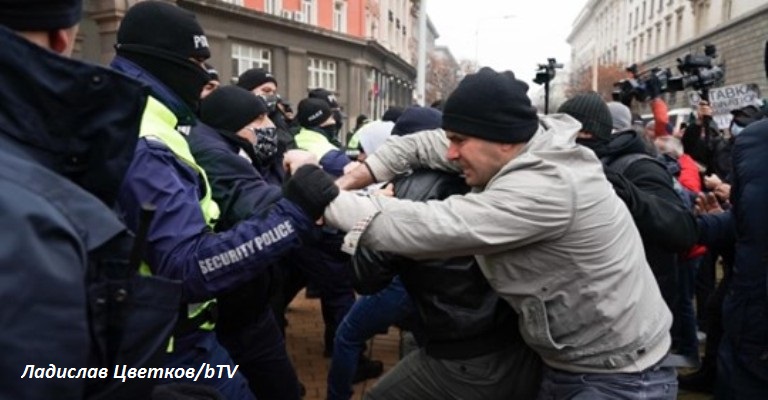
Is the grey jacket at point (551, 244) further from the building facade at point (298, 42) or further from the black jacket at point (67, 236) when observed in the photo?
the building facade at point (298, 42)

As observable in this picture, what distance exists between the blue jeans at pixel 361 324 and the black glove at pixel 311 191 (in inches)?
67.3

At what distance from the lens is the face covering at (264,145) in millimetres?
3354

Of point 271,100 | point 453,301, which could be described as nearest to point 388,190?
point 453,301

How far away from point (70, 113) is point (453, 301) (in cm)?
173

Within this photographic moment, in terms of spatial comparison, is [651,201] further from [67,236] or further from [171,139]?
[67,236]

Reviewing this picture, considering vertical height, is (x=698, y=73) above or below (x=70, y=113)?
above

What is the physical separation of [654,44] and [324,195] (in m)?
58.7

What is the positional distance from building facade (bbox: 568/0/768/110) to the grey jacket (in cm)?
1783

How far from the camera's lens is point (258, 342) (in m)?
3.03

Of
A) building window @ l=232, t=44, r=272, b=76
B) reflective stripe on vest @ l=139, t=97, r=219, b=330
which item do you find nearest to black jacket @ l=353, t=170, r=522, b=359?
reflective stripe on vest @ l=139, t=97, r=219, b=330

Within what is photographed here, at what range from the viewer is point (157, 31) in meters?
2.46

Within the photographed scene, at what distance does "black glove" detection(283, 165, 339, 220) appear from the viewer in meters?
2.31

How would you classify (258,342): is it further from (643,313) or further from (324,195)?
(643,313)

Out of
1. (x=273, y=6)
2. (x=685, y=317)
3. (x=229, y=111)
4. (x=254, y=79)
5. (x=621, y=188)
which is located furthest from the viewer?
(x=273, y=6)
